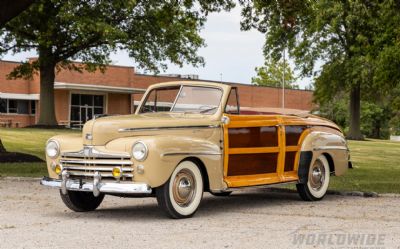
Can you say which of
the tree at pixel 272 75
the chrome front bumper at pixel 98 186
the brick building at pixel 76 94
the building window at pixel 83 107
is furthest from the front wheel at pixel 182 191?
the tree at pixel 272 75

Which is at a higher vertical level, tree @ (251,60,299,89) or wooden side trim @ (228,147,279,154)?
tree @ (251,60,299,89)

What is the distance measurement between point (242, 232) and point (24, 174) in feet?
29.7

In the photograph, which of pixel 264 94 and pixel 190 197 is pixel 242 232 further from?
pixel 264 94

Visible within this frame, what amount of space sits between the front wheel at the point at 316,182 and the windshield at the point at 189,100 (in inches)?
89.0

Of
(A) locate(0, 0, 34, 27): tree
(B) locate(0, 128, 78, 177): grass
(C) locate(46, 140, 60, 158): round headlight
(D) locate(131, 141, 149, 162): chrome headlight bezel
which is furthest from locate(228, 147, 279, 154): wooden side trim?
(A) locate(0, 0, 34, 27): tree

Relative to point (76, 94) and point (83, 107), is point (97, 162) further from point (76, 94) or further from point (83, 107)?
point (83, 107)

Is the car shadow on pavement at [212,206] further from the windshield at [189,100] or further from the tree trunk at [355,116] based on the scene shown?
the tree trunk at [355,116]

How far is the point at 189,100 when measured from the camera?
1027 cm

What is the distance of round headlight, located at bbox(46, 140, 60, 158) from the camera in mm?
9508

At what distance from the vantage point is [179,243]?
284 inches

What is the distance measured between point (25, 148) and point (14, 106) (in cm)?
2809

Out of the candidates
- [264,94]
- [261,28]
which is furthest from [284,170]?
[264,94]

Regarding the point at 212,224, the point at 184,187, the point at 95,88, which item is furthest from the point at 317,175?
the point at 95,88

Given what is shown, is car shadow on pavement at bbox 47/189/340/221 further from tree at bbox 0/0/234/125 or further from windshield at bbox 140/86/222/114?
tree at bbox 0/0/234/125
